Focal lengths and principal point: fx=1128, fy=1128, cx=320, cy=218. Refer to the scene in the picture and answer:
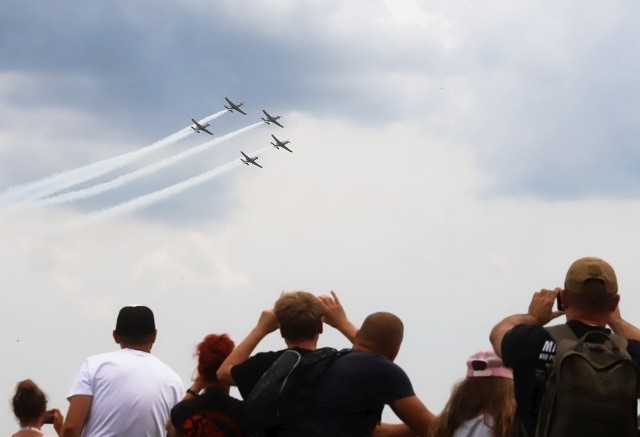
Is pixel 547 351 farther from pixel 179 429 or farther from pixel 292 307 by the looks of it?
pixel 179 429

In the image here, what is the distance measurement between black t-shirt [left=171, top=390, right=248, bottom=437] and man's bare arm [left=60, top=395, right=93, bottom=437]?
0.91 meters

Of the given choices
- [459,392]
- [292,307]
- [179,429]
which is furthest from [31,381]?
[459,392]

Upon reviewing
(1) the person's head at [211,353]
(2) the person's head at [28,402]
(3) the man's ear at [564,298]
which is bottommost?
(2) the person's head at [28,402]

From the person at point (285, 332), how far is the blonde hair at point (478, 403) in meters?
1.20

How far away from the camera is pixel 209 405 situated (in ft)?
33.1

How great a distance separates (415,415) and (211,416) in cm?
212

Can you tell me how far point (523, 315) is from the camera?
8.46 meters

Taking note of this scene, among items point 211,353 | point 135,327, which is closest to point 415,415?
point 211,353

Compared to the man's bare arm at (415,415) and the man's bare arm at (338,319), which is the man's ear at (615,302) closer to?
the man's bare arm at (415,415)

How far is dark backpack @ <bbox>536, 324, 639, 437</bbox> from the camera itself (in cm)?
779

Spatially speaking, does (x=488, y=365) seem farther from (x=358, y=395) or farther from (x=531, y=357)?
(x=358, y=395)

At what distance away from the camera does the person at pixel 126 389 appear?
1052cm

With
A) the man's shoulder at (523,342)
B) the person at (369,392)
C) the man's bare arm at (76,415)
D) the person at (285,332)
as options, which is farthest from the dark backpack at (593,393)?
the man's bare arm at (76,415)

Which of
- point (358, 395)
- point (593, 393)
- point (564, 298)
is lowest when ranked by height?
point (358, 395)
